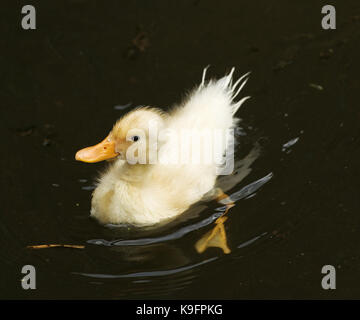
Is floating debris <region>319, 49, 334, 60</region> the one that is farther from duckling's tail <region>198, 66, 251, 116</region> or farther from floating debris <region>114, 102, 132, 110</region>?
floating debris <region>114, 102, 132, 110</region>

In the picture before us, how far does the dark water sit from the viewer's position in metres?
2.93

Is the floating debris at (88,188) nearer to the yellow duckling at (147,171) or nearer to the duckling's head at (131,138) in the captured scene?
the yellow duckling at (147,171)

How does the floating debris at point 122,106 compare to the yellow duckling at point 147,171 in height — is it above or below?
above

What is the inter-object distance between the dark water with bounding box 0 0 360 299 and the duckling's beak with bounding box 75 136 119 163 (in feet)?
1.08

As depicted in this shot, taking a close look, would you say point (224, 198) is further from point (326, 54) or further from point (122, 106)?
point (326, 54)

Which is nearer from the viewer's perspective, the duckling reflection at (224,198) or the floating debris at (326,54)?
the duckling reflection at (224,198)

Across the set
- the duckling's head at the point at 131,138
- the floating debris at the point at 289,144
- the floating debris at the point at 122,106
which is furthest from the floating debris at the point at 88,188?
the floating debris at the point at 289,144

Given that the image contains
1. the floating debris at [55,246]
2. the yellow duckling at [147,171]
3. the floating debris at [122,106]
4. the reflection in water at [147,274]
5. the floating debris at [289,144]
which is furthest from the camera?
the floating debris at [122,106]

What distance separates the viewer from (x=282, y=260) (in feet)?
9.74

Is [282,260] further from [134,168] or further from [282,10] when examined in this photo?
[282,10]

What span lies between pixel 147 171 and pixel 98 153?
0.90ft

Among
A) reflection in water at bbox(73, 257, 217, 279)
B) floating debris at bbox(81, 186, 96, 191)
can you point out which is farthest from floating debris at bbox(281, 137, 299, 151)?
floating debris at bbox(81, 186, 96, 191)

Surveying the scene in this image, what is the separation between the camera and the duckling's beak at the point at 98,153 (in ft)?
10.1

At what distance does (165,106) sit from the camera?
12.5 ft
